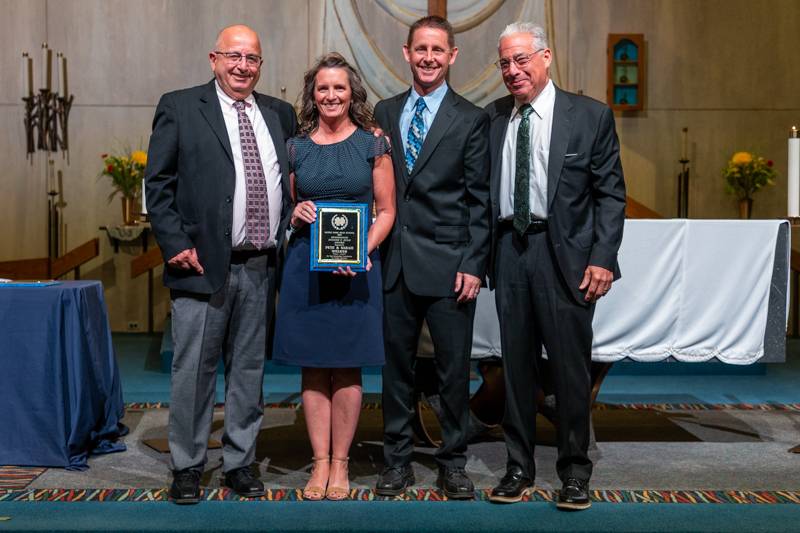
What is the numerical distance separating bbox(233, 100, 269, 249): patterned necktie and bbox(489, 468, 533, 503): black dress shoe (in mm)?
1173

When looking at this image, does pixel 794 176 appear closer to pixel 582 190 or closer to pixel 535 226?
pixel 582 190

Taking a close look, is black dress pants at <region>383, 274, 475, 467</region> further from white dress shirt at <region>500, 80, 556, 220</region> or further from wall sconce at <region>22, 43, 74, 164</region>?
wall sconce at <region>22, 43, 74, 164</region>

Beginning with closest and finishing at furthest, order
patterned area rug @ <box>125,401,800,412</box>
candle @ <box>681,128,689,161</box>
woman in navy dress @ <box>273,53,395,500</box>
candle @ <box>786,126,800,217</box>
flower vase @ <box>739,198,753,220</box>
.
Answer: woman in navy dress @ <box>273,53,395,500</box> < candle @ <box>786,126,800,217</box> < patterned area rug @ <box>125,401,800,412</box> < flower vase @ <box>739,198,753,220</box> < candle @ <box>681,128,689,161</box>

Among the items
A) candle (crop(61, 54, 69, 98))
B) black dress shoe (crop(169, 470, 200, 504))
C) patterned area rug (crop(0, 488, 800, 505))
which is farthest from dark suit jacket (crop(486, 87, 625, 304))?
candle (crop(61, 54, 69, 98))

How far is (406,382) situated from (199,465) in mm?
776

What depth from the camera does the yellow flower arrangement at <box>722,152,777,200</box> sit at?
8.14 meters

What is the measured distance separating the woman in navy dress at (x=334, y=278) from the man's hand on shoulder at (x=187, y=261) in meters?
0.30

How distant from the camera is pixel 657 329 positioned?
4328 mm

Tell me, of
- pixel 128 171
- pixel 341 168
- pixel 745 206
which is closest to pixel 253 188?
pixel 341 168

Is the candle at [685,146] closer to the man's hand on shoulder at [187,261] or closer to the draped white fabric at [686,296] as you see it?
the draped white fabric at [686,296]

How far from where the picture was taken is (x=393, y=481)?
Answer: 11.1 feet

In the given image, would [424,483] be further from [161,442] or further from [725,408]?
[725,408]

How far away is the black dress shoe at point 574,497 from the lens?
3.22 metres

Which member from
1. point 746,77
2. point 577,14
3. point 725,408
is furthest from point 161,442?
point 746,77
